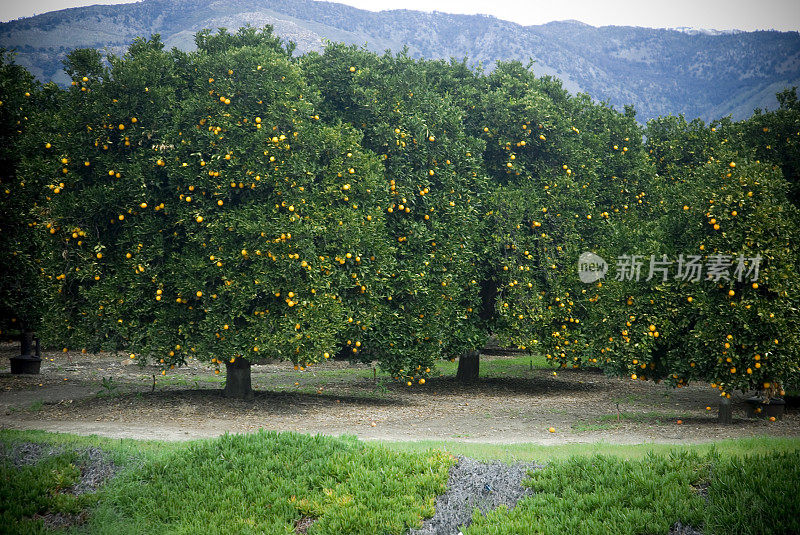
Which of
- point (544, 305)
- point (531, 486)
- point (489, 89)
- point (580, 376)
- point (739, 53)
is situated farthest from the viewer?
point (739, 53)

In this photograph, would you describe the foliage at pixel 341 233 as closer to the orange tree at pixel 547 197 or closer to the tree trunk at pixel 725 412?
A: the orange tree at pixel 547 197

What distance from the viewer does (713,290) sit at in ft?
40.4

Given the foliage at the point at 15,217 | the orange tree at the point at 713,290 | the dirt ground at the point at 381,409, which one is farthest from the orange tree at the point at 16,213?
the orange tree at the point at 713,290

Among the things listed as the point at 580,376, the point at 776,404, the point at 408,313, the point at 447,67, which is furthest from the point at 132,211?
the point at 580,376

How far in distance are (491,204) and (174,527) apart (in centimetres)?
1165

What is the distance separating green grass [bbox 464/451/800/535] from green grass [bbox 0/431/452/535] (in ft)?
3.57

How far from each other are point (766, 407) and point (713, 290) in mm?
3525

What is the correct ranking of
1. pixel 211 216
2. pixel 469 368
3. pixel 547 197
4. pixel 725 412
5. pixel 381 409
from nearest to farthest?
pixel 211 216, pixel 725 412, pixel 381 409, pixel 547 197, pixel 469 368

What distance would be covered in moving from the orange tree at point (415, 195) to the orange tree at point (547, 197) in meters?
0.93

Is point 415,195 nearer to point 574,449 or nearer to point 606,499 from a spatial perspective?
point 574,449

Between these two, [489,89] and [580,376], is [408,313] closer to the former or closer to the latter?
[489,89]

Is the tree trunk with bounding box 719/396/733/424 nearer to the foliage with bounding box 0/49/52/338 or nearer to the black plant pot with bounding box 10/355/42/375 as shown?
the foliage with bounding box 0/49/52/338

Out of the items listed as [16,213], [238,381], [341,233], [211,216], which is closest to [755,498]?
[341,233]

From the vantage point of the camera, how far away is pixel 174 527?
692 cm
